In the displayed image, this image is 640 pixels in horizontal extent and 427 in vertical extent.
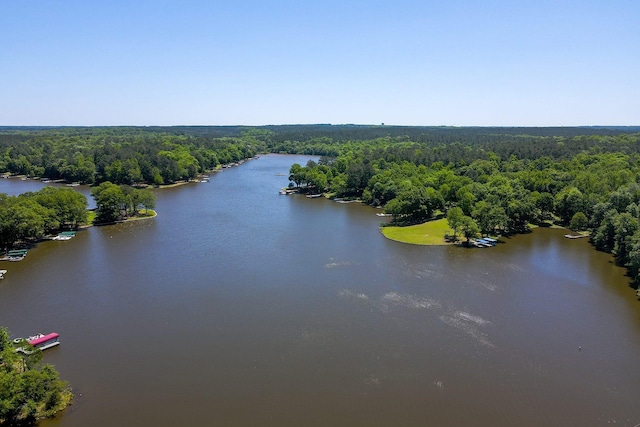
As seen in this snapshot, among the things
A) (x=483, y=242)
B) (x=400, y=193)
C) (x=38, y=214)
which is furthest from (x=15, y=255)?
(x=483, y=242)

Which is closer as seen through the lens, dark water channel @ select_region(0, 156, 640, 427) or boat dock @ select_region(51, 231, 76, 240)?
dark water channel @ select_region(0, 156, 640, 427)

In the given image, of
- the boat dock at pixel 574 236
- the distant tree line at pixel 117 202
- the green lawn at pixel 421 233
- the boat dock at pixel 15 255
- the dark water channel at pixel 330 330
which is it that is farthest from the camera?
the distant tree line at pixel 117 202

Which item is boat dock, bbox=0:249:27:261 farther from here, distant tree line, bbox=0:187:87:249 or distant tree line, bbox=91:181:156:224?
distant tree line, bbox=91:181:156:224

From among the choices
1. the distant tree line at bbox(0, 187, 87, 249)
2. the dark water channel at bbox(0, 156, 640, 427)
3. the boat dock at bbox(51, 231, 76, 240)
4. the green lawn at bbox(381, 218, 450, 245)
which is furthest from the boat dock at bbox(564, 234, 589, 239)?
the distant tree line at bbox(0, 187, 87, 249)

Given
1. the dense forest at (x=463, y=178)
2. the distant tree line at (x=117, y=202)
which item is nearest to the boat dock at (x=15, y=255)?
the distant tree line at (x=117, y=202)

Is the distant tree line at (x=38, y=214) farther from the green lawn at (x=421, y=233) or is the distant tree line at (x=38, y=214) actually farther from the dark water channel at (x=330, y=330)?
the green lawn at (x=421, y=233)

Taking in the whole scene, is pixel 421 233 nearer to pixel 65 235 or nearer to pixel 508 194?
pixel 508 194

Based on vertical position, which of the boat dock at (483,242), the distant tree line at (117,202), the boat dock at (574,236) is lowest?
the boat dock at (574,236)
